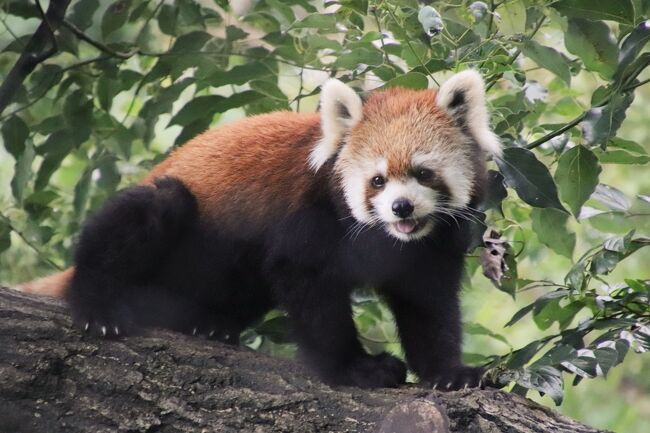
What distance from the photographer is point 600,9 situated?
10.5 feet

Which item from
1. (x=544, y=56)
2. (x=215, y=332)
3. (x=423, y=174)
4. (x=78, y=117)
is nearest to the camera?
(x=544, y=56)

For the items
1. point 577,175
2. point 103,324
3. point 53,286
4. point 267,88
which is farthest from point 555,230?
point 53,286

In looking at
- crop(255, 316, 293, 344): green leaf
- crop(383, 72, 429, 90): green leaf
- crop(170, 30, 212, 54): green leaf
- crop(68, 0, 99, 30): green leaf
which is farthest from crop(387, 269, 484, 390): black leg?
crop(68, 0, 99, 30): green leaf

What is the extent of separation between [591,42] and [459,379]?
1483mm

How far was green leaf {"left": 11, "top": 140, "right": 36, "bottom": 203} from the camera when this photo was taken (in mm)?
4609

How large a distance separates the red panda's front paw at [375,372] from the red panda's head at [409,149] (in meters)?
0.56

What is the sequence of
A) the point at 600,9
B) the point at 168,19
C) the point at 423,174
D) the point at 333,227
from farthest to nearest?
the point at 168,19 < the point at 333,227 < the point at 423,174 < the point at 600,9

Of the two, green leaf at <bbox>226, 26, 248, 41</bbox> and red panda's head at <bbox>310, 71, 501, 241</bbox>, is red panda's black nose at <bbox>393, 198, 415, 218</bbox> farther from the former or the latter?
green leaf at <bbox>226, 26, 248, 41</bbox>

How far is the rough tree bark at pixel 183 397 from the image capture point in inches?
115

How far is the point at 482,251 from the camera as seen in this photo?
381 centimetres

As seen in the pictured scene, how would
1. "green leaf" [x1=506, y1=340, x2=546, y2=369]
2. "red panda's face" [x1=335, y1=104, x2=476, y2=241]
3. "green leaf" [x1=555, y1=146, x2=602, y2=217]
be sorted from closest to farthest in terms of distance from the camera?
"green leaf" [x1=506, y1=340, x2=546, y2=369]
"green leaf" [x1=555, y1=146, x2=602, y2=217]
"red panda's face" [x1=335, y1=104, x2=476, y2=241]

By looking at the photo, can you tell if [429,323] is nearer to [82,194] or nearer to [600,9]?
[600,9]

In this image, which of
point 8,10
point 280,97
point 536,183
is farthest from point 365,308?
point 8,10

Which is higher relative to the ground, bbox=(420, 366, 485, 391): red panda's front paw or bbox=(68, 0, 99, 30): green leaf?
bbox=(68, 0, 99, 30): green leaf
